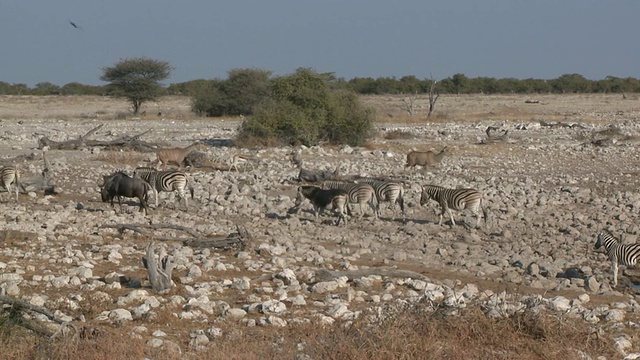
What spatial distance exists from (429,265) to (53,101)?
186 feet

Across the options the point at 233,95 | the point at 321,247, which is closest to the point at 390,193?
the point at 321,247

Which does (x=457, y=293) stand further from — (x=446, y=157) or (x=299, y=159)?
(x=446, y=157)

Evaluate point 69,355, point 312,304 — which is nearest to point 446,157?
point 312,304

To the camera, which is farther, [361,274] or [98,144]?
[98,144]

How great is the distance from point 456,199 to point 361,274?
16.4 feet

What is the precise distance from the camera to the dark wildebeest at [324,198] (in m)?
13.4

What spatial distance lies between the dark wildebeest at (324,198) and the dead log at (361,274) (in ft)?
12.5

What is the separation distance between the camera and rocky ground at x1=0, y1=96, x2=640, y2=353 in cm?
770

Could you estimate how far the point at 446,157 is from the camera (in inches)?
902

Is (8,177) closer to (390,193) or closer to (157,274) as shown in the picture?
(390,193)

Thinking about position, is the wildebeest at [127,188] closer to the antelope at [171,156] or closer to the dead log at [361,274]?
the dead log at [361,274]

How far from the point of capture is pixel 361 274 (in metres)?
9.24

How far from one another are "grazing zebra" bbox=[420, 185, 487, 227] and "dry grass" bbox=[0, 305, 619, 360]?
22.7 ft

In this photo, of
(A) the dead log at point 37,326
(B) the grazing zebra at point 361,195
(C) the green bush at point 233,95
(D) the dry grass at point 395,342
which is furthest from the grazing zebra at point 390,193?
(C) the green bush at point 233,95
